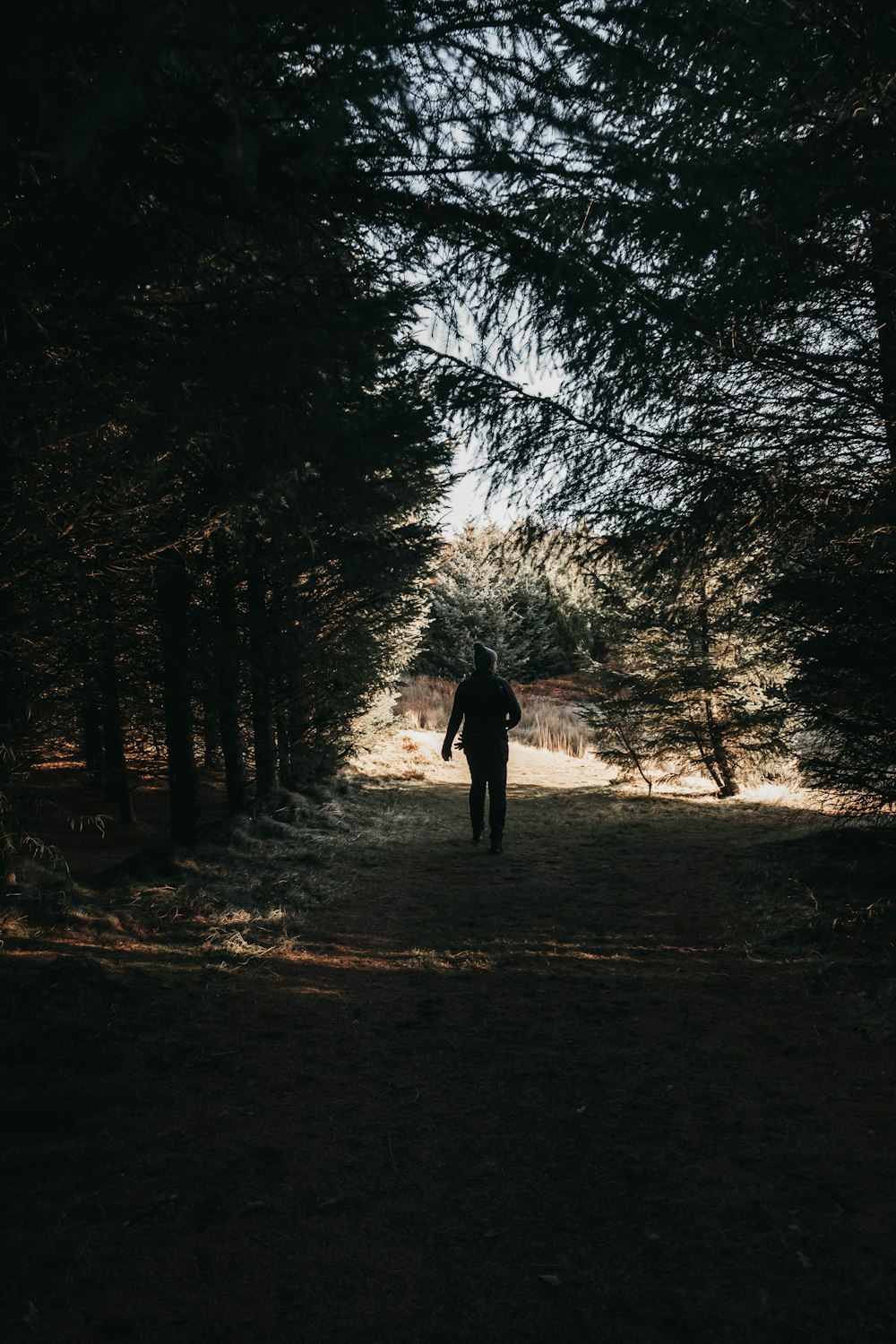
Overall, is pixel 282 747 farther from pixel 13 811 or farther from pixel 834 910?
pixel 834 910

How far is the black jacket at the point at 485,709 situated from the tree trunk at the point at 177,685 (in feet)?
9.44

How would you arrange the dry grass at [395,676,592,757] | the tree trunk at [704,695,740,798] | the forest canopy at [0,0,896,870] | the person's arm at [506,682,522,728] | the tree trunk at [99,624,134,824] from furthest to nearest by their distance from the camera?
1. the dry grass at [395,676,592,757]
2. the tree trunk at [704,695,740,798]
3. the person's arm at [506,682,522,728]
4. the tree trunk at [99,624,134,824]
5. the forest canopy at [0,0,896,870]

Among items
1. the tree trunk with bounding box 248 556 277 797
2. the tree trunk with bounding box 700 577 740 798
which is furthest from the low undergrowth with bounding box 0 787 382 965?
the tree trunk with bounding box 700 577 740 798

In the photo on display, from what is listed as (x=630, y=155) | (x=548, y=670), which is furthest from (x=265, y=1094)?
(x=548, y=670)

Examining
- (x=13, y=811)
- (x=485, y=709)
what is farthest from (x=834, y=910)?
(x=13, y=811)

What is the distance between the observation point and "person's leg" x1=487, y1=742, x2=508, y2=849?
838cm

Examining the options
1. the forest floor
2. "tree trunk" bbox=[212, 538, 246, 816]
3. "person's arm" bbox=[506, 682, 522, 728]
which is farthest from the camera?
"person's arm" bbox=[506, 682, 522, 728]

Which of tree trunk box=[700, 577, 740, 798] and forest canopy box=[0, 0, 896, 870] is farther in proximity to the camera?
tree trunk box=[700, 577, 740, 798]

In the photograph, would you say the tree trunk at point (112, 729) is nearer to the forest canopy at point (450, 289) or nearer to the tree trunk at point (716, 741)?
the forest canopy at point (450, 289)

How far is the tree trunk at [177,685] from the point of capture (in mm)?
7379

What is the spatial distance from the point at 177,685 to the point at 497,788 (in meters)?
3.66

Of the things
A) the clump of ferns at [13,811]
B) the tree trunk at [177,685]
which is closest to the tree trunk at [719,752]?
the tree trunk at [177,685]

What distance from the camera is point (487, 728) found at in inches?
Answer: 337

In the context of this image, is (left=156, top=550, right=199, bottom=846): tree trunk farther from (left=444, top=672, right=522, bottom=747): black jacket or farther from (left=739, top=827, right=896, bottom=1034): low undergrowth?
(left=739, top=827, right=896, bottom=1034): low undergrowth
